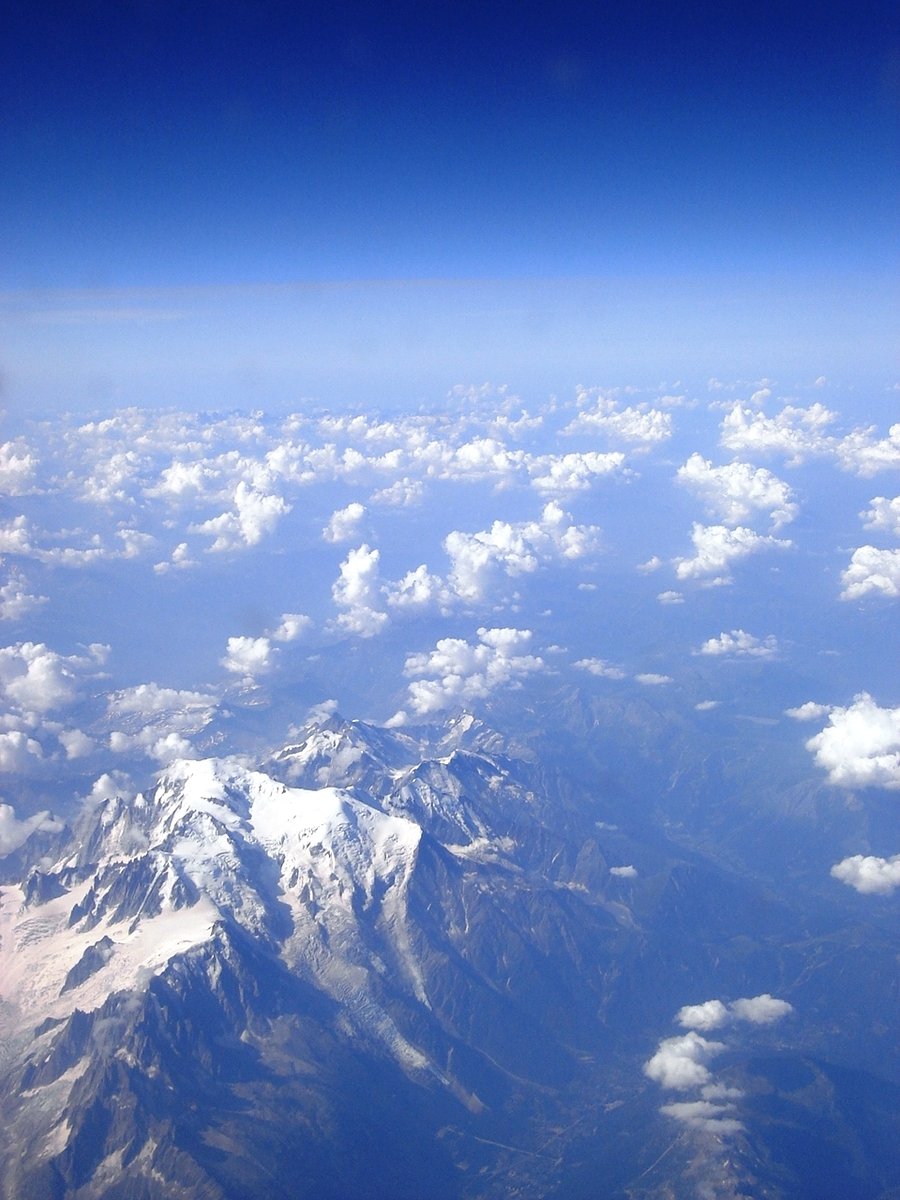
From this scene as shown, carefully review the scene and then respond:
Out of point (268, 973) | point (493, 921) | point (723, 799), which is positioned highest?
point (268, 973)

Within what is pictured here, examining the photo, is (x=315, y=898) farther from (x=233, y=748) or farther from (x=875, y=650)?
(x=875, y=650)

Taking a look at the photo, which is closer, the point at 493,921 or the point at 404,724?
the point at 493,921

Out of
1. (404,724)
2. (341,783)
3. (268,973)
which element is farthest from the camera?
(404,724)

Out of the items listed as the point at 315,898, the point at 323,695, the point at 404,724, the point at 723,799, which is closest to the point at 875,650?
the point at 723,799

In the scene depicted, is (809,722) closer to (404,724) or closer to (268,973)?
(404,724)

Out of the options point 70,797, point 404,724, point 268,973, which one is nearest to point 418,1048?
point 268,973

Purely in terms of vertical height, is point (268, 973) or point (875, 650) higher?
point (268, 973)

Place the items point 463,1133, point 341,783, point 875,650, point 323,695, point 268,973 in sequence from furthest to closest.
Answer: point 875,650 → point 323,695 → point 341,783 → point 268,973 → point 463,1133
